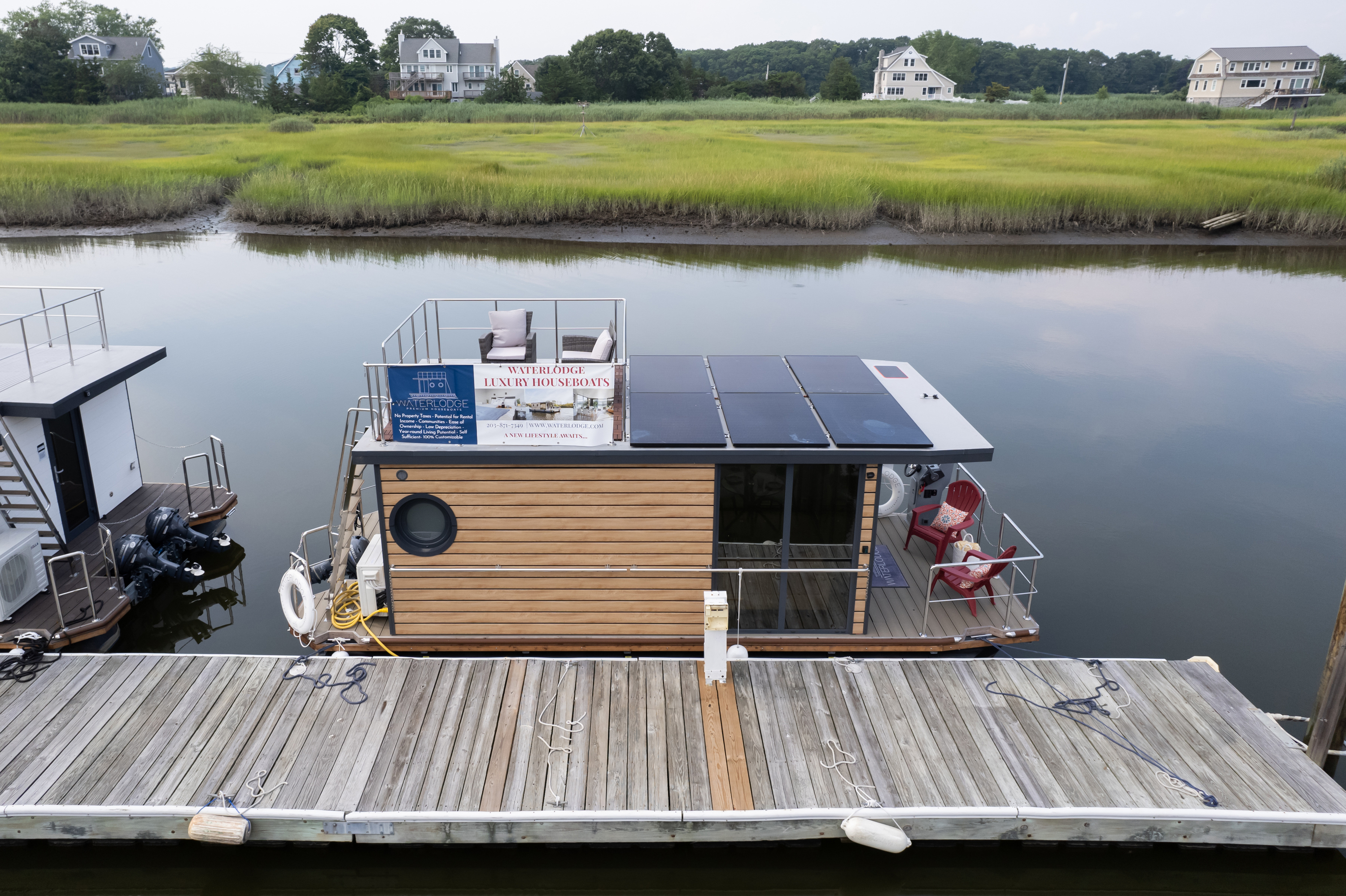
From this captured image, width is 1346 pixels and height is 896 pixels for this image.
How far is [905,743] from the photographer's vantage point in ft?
24.3

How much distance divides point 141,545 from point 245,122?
60793mm

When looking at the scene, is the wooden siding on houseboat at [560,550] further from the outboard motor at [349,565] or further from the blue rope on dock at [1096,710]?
the blue rope on dock at [1096,710]

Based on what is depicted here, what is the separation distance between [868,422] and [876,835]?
3.97m

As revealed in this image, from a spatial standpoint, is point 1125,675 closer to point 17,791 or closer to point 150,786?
point 150,786

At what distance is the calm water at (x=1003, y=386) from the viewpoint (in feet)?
34.5

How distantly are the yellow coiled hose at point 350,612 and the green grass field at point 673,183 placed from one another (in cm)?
2584

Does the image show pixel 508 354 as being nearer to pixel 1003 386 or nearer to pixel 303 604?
pixel 303 604

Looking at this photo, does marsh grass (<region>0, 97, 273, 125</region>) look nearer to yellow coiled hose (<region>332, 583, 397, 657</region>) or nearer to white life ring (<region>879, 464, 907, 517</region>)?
yellow coiled hose (<region>332, 583, 397, 657</region>)

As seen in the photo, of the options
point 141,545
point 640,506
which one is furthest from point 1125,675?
point 141,545

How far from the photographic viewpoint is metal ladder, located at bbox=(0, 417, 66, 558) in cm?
965

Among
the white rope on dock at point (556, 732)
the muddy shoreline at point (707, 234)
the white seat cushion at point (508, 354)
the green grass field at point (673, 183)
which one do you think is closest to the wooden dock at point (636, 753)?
the white rope on dock at point (556, 732)

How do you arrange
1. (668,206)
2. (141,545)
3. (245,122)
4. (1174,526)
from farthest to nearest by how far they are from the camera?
(245,122), (668,206), (1174,526), (141,545)

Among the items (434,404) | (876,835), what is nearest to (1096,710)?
(876,835)

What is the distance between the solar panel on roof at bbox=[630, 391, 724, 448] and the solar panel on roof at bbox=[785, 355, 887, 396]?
1.41 metres
